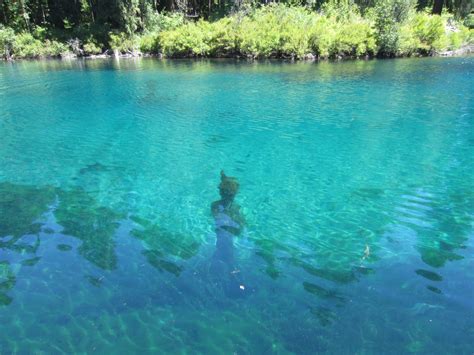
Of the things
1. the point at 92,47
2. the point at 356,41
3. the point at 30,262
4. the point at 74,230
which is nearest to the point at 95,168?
the point at 74,230

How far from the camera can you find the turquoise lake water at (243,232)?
536 cm

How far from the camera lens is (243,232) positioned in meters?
8.04

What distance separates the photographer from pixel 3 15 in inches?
1999

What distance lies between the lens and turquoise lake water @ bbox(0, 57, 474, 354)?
17.6 feet

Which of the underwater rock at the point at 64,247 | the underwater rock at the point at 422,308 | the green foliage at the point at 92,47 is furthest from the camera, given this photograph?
the green foliage at the point at 92,47

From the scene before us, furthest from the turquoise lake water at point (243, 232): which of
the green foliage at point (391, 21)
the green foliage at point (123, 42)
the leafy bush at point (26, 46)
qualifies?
the leafy bush at point (26, 46)

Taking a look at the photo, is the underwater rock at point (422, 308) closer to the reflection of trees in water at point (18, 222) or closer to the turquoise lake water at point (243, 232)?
the turquoise lake water at point (243, 232)

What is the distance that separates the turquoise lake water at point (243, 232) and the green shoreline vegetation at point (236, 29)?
77.4 feet

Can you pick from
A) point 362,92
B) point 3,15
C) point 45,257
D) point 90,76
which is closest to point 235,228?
point 45,257

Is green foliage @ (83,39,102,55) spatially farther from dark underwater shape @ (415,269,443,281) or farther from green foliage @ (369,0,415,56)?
dark underwater shape @ (415,269,443,281)

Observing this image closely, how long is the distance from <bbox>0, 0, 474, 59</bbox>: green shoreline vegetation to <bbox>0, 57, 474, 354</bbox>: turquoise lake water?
23588 millimetres

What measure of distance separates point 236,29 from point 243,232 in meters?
41.4

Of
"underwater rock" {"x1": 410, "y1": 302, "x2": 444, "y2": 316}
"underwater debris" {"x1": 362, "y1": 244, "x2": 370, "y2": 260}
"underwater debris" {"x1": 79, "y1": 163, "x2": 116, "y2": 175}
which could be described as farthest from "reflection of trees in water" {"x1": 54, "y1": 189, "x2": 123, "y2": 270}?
"underwater rock" {"x1": 410, "y1": 302, "x2": 444, "y2": 316}

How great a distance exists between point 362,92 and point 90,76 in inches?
883
